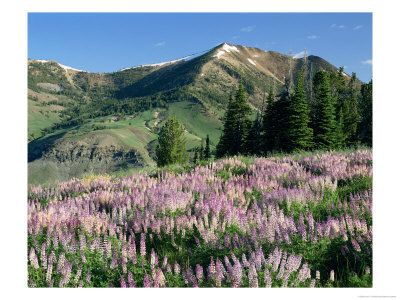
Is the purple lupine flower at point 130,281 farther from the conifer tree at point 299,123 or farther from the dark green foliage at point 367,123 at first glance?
the conifer tree at point 299,123

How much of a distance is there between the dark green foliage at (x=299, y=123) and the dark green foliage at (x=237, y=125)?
15236 millimetres

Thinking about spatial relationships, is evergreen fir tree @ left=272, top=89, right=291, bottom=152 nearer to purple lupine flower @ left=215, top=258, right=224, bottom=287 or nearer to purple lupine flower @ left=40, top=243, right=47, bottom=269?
purple lupine flower @ left=215, top=258, right=224, bottom=287

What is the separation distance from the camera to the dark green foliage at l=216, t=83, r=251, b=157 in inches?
2021

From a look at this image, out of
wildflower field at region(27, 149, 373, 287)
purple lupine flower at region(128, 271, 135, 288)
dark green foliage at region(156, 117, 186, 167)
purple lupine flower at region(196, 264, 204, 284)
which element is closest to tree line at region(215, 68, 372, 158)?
dark green foliage at region(156, 117, 186, 167)

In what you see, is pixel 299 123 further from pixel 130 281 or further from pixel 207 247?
pixel 130 281

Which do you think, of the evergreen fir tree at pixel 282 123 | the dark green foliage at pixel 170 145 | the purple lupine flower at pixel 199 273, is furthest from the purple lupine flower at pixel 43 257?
the dark green foliage at pixel 170 145

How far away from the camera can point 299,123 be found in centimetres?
3475

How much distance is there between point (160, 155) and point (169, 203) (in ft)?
221

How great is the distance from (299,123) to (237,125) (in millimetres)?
19206

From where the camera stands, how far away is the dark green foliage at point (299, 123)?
3412cm
